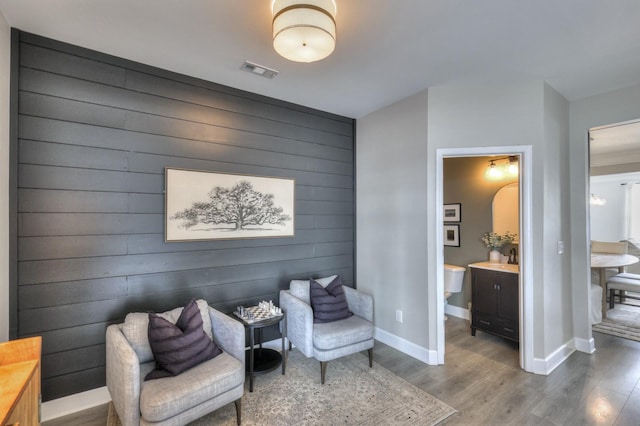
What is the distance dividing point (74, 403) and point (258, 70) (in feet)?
9.73

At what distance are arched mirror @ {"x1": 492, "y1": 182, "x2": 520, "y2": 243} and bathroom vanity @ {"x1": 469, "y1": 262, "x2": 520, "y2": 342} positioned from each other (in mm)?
511

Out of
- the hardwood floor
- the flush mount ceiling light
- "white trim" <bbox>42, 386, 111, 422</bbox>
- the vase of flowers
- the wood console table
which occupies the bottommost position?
the hardwood floor

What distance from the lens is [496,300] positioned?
11.2 feet

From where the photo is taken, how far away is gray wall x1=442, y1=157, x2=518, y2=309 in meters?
4.06

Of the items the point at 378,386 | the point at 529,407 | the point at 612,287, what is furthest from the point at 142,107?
the point at 612,287

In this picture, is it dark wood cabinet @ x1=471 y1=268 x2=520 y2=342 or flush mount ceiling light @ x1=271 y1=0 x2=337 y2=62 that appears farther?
dark wood cabinet @ x1=471 y1=268 x2=520 y2=342

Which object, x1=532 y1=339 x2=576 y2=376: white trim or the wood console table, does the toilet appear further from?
the wood console table

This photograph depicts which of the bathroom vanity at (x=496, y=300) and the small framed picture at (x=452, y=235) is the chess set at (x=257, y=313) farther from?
the small framed picture at (x=452, y=235)

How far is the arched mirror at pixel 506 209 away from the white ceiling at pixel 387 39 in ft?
4.35

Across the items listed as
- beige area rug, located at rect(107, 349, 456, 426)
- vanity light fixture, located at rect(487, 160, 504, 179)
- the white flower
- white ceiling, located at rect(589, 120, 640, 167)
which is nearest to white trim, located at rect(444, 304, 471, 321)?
the white flower

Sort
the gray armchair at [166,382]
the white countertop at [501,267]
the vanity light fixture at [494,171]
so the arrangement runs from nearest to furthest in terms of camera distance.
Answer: the gray armchair at [166,382], the white countertop at [501,267], the vanity light fixture at [494,171]

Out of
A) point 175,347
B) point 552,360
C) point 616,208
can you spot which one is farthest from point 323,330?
point 616,208

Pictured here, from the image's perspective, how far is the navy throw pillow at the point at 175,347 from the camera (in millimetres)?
1940

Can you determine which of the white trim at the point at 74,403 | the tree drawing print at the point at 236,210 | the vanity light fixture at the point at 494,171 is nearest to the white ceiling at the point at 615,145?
the vanity light fixture at the point at 494,171
